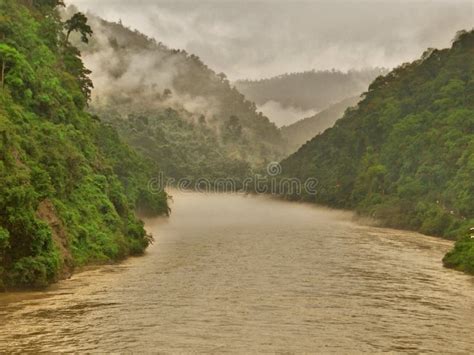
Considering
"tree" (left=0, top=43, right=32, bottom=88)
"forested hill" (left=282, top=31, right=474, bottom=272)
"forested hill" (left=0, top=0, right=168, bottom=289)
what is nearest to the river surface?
"forested hill" (left=0, top=0, right=168, bottom=289)

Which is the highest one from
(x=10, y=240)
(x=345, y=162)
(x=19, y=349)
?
(x=345, y=162)

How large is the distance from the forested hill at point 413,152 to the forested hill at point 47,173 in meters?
31.6

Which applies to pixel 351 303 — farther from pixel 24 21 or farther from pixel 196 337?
pixel 24 21

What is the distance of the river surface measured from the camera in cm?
2967

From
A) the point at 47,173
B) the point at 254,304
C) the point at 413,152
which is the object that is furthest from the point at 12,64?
the point at 413,152

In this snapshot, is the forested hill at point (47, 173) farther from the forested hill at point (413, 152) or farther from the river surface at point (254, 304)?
the forested hill at point (413, 152)

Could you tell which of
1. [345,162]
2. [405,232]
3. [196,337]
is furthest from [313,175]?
[196,337]

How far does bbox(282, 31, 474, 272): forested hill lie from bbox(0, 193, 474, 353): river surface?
12522 mm

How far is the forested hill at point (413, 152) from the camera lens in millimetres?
96562

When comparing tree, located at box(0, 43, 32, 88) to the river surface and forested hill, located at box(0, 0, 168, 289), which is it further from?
the river surface

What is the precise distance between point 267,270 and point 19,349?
28.2 m

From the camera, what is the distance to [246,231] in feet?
302

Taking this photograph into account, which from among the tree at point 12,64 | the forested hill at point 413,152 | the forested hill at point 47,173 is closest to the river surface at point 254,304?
the forested hill at point 47,173

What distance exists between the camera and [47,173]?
4444 centimetres
